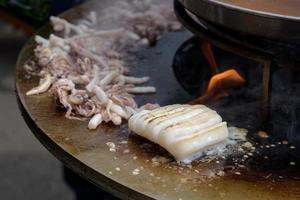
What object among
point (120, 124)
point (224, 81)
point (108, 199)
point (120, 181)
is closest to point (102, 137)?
point (120, 124)

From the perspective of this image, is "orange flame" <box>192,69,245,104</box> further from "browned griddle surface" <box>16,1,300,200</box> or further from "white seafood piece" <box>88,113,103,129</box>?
"white seafood piece" <box>88,113,103,129</box>

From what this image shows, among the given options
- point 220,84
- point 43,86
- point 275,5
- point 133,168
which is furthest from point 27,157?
point 275,5

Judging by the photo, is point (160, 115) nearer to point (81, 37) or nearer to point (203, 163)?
point (203, 163)

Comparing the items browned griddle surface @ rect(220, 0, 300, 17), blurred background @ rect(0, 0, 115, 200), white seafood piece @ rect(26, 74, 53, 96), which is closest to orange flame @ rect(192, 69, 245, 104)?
browned griddle surface @ rect(220, 0, 300, 17)

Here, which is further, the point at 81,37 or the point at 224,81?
the point at 81,37

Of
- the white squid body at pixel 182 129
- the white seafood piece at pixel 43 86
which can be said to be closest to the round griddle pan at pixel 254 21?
the white squid body at pixel 182 129
